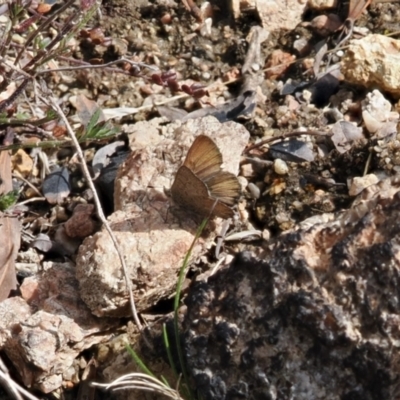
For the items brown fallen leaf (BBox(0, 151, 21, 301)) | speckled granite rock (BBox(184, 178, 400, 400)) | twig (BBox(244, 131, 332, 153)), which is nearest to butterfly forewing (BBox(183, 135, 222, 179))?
speckled granite rock (BBox(184, 178, 400, 400))

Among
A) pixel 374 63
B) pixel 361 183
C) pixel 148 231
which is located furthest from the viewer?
pixel 374 63

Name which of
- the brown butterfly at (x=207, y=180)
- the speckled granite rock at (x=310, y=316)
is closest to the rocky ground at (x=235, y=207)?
the speckled granite rock at (x=310, y=316)

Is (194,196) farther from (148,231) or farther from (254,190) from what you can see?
(254,190)

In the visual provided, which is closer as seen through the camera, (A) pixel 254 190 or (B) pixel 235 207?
(B) pixel 235 207

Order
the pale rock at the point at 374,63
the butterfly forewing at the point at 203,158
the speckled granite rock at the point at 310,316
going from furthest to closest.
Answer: the pale rock at the point at 374,63 → the butterfly forewing at the point at 203,158 → the speckled granite rock at the point at 310,316

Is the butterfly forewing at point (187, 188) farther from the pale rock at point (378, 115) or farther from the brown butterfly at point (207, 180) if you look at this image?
the pale rock at point (378, 115)

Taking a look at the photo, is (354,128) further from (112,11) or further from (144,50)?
(112,11)

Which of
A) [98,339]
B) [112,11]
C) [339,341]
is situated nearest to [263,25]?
[112,11]

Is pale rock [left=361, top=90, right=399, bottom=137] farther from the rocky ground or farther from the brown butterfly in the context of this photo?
the brown butterfly

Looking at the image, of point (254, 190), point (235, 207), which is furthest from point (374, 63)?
point (235, 207)
